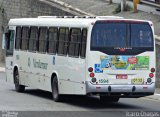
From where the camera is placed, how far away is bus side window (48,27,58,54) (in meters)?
23.2

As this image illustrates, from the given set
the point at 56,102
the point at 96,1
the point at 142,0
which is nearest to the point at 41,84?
the point at 56,102

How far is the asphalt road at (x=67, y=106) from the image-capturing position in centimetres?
1911

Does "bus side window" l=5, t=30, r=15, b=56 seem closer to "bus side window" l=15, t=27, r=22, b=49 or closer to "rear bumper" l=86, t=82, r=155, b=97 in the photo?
"bus side window" l=15, t=27, r=22, b=49

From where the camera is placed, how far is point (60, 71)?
2269 centimetres

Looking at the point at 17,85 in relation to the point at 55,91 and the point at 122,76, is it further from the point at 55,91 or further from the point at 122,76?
the point at 122,76

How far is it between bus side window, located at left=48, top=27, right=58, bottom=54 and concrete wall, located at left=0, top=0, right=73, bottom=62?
17540mm

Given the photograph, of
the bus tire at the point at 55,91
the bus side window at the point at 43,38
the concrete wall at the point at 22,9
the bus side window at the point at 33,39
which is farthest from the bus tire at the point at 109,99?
the concrete wall at the point at 22,9

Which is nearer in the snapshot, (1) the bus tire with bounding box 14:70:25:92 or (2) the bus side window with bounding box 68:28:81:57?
(2) the bus side window with bounding box 68:28:81:57

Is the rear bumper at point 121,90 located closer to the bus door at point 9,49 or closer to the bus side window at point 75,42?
the bus side window at point 75,42

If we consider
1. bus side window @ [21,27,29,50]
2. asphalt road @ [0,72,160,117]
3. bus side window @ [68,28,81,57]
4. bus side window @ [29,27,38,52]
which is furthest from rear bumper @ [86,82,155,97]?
bus side window @ [21,27,29,50]

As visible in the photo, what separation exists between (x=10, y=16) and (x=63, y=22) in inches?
1009

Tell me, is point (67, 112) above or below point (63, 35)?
below

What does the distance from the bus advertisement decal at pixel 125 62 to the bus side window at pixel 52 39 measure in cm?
286

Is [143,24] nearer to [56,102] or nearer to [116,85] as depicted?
[116,85]
